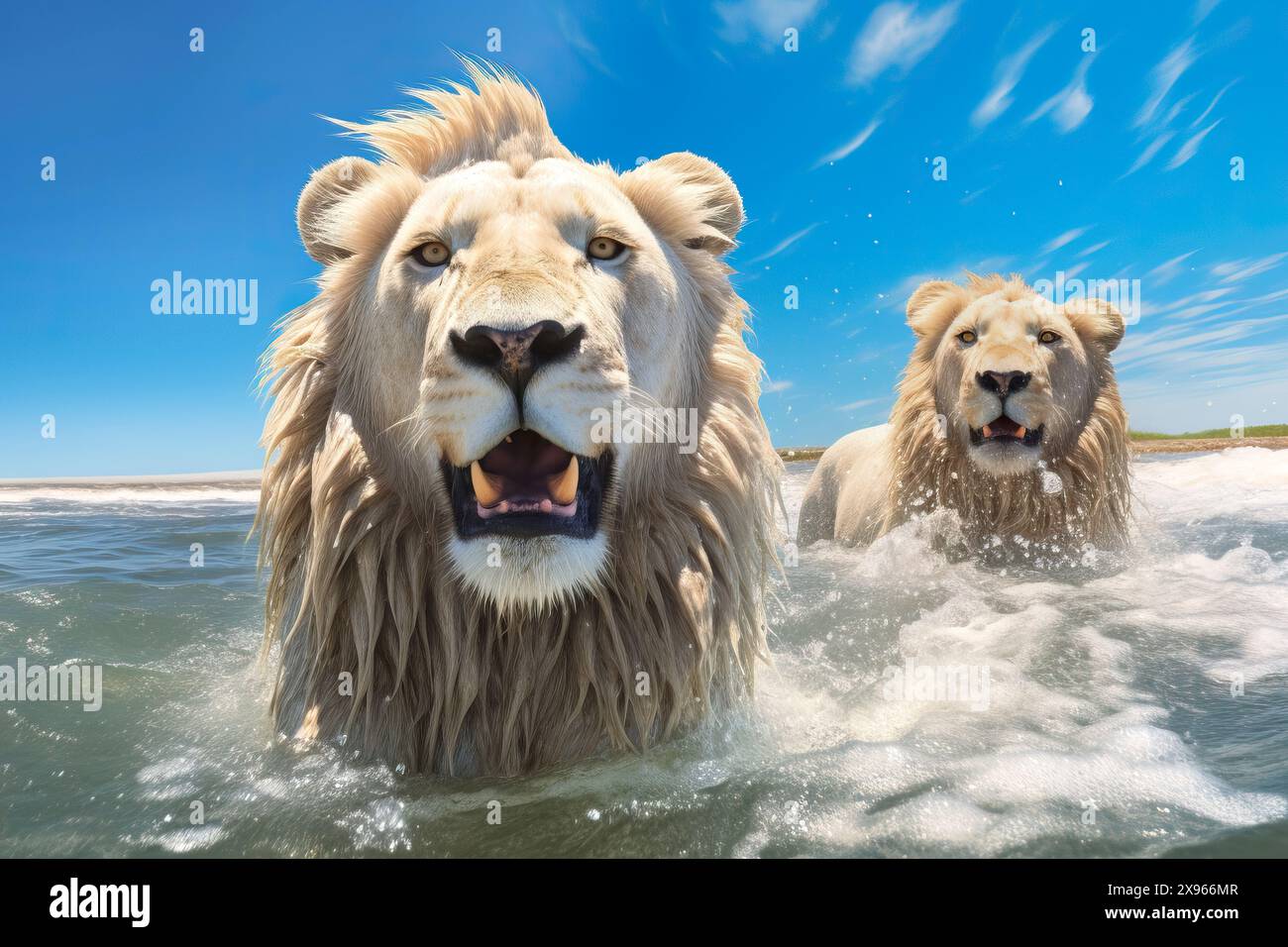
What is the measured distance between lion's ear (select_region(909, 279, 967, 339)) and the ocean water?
1849 millimetres

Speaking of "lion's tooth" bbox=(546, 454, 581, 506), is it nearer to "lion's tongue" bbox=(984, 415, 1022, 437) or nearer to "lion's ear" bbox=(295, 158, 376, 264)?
"lion's ear" bbox=(295, 158, 376, 264)

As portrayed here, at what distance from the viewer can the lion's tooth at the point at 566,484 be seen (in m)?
2.46

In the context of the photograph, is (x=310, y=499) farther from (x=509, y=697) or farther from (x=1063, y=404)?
(x=1063, y=404)

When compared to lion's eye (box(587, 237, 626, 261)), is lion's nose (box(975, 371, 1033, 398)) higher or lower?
lower

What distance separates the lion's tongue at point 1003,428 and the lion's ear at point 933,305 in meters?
1.05

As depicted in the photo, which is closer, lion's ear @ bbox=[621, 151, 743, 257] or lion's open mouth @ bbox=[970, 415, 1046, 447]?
lion's ear @ bbox=[621, 151, 743, 257]

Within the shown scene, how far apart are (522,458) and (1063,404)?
4572 mm

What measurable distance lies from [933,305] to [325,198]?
15.2 feet

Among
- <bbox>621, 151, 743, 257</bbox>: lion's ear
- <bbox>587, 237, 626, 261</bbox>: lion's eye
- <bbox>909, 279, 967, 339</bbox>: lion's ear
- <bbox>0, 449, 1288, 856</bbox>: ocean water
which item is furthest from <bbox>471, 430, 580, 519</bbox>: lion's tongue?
<bbox>909, 279, 967, 339</bbox>: lion's ear

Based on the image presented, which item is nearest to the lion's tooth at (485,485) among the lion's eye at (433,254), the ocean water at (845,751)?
the lion's eye at (433,254)

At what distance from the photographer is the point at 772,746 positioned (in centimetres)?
302

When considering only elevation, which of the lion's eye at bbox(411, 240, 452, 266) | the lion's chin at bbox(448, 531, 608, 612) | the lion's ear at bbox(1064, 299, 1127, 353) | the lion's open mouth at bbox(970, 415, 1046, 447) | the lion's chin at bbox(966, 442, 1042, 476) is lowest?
the lion's chin at bbox(448, 531, 608, 612)

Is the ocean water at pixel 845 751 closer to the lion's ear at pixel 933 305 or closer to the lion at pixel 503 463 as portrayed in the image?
the lion at pixel 503 463

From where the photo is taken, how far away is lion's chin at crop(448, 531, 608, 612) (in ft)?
7.79
